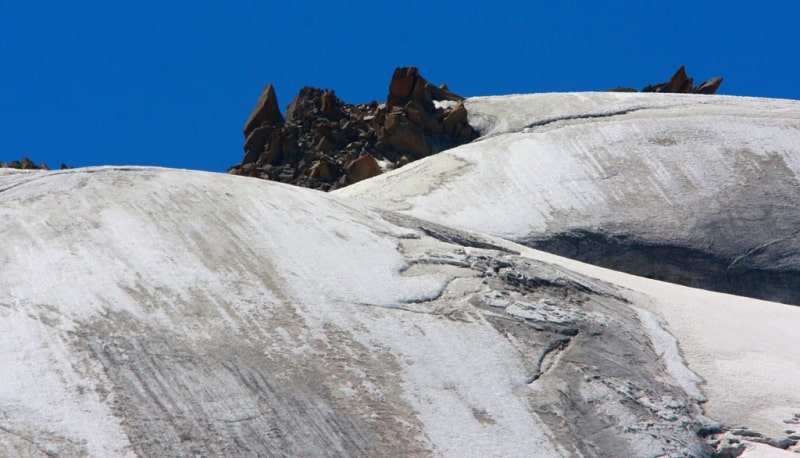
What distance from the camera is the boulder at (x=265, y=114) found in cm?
1792

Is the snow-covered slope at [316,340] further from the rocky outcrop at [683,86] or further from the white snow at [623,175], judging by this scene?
the rocky outcrop at [683,86]

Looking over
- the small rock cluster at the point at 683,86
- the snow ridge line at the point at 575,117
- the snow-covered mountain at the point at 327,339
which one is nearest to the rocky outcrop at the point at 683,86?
the small rock cluster at the point at 683,86

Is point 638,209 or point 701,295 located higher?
point 638,209

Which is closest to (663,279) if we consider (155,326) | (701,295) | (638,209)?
(638,209)

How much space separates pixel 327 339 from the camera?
8391mm

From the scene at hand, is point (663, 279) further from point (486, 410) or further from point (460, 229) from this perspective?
point (486, 410)

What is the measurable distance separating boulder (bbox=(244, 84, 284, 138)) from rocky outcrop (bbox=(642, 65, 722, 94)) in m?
5.54

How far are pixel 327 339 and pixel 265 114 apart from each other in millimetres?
9980

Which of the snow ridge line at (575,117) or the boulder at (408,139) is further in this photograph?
the boulder at (408,139)

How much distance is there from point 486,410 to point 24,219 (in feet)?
11.6

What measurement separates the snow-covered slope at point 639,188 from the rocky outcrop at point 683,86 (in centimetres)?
333

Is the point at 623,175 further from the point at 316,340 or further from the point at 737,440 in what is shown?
the point at 316,340

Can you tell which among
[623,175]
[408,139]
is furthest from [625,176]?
[408,139]

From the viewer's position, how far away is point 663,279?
13.1 metres
